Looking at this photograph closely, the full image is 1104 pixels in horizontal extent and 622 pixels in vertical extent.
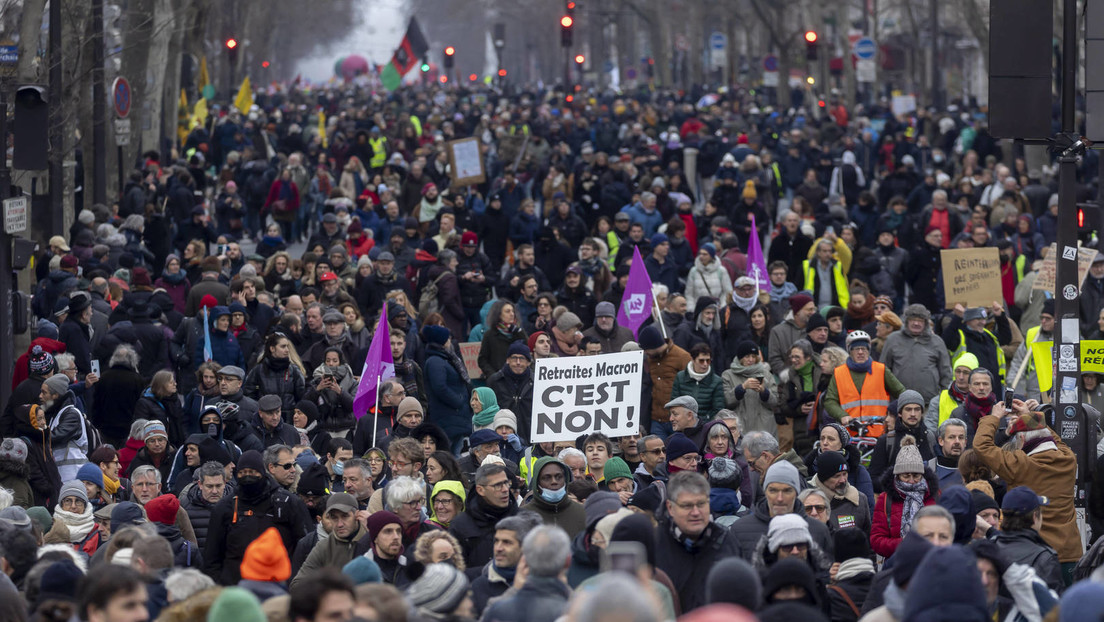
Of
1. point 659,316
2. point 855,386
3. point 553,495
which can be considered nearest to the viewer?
point 553,495

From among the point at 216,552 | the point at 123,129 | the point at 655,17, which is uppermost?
the point at 655,17

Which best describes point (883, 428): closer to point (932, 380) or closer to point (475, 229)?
point (932, 380)

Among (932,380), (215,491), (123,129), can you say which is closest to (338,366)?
(215,491)

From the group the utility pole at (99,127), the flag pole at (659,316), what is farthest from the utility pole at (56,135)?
the flag pole at (659,316)

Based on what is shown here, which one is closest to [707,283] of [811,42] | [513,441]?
[513,441]

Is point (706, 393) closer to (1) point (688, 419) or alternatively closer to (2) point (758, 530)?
(1) point (688, 419)

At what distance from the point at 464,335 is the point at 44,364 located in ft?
17.2

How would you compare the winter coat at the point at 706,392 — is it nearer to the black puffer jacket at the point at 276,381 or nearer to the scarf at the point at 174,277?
the black puffer jacket at the point at 276,381

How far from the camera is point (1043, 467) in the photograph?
9.91m

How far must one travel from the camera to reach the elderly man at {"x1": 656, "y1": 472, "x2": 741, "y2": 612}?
309 inches

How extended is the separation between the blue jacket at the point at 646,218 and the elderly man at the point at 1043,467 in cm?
1056

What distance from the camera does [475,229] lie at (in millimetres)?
21453

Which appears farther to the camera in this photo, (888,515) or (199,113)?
(199,113)

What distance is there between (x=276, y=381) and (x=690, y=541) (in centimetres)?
580
